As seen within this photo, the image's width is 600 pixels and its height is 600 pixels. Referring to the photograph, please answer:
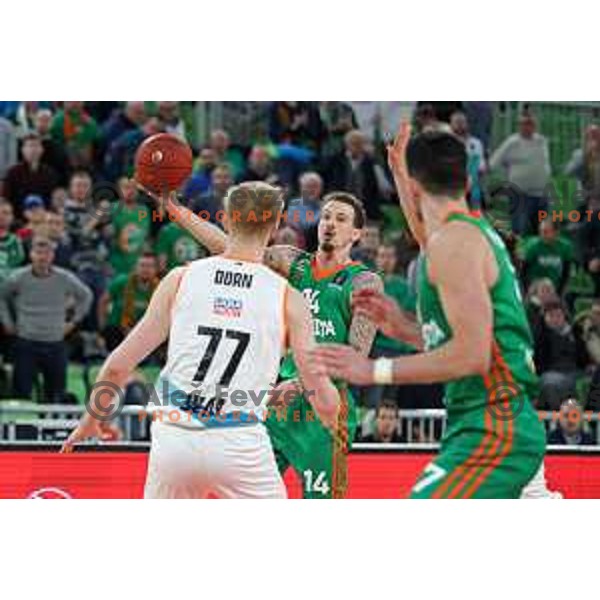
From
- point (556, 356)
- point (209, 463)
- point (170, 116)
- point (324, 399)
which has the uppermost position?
point (170, 116)

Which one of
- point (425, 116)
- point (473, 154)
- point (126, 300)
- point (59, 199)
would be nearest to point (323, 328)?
point (126, 300)

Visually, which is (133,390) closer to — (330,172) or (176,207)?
(176,207)

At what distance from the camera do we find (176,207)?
32.7 ft

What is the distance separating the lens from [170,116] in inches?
404

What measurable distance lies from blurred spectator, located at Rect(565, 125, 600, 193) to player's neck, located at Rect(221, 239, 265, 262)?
8.37 feet

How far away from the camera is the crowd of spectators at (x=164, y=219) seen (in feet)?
33.3

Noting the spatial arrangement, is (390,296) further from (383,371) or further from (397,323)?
(383,371)

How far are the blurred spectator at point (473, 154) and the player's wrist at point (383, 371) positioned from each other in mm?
2795

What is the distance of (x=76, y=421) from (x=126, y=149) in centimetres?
179

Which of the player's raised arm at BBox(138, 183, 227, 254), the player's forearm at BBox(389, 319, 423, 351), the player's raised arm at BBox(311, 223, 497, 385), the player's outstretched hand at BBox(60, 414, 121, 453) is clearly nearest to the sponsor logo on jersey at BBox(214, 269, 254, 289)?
the player's raised arm at BBox(138, 183, 227, 254)

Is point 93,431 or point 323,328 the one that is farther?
point 93,431

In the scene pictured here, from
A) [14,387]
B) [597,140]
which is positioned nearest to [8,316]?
[14,387]

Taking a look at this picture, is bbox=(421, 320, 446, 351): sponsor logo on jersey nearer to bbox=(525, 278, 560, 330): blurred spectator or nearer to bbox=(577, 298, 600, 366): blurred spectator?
bbox=(525, 278, 560, 330): blurred spectator

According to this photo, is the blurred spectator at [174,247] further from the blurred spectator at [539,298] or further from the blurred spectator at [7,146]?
the blurred spectator at [539,298]
